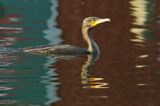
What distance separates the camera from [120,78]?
10.6 m

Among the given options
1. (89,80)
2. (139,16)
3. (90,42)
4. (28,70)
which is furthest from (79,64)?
(139,16)

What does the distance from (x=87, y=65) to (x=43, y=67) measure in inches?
34.9

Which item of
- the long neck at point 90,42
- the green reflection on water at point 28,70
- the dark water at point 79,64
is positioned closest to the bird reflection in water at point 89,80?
the dark water at point 79,64

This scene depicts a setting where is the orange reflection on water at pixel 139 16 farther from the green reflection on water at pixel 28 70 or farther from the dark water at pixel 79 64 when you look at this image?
the green reflection on water at pixel 28 70

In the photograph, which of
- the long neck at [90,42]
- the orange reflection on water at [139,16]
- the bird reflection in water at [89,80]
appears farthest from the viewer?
the orange reflection on water at [139,16]

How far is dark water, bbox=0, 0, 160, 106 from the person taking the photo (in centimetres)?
930

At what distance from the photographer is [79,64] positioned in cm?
1209

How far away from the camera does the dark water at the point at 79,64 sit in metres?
9.30

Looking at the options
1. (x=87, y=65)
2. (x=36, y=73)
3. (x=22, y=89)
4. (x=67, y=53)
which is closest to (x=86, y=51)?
(x=67, y=53)

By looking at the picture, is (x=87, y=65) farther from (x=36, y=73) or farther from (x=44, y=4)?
(x=44, y=4)

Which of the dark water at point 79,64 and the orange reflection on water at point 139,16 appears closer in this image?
the dark water at point 79,64

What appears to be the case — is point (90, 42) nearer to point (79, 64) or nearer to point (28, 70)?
point (79, 64)

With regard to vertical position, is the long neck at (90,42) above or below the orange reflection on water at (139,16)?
above

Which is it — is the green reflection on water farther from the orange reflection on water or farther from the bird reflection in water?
the orange reflection on water
